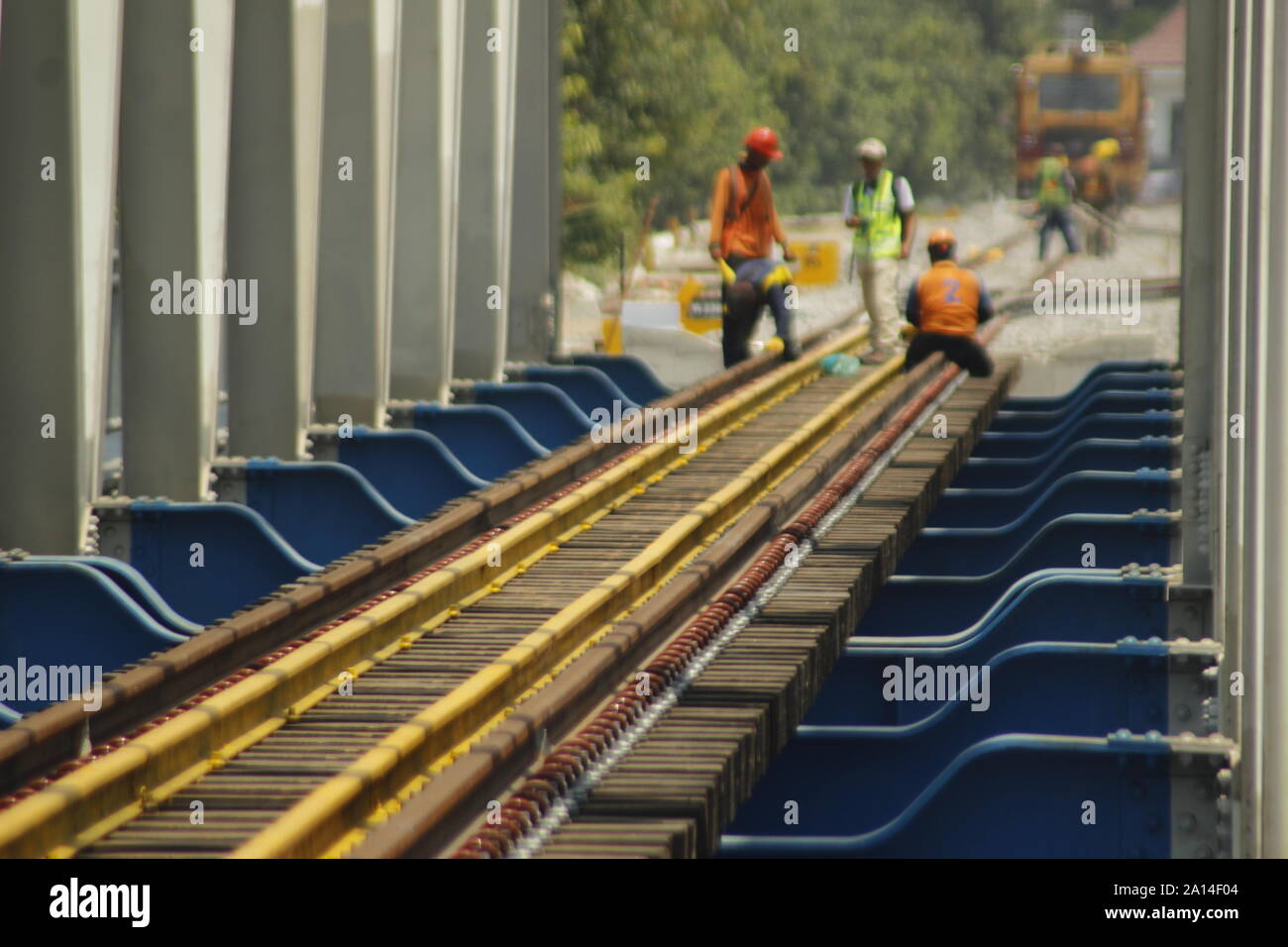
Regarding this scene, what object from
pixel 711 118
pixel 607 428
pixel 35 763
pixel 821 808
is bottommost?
pixel 821 808

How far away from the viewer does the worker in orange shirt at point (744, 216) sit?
14.6 meters

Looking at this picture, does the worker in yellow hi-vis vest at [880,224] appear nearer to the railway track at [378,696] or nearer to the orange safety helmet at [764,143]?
the orange safety helmet at [764,143]

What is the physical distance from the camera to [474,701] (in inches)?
245

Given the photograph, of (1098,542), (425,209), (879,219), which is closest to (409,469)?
(425,209)

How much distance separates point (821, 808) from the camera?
23.8 ft

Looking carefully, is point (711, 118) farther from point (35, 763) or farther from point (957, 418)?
point (35, 763)

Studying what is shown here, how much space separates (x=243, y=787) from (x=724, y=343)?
416 inches

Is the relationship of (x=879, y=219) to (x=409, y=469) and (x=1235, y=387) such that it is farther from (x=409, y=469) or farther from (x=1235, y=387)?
(x=1235, y=387)

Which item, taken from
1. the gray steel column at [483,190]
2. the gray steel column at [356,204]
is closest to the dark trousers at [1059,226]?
the gray steel column at [483,190]

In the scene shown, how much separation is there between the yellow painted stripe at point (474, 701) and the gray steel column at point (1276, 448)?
230 cm

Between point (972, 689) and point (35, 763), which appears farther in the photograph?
point (972, 689)

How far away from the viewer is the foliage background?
88.7 ft
